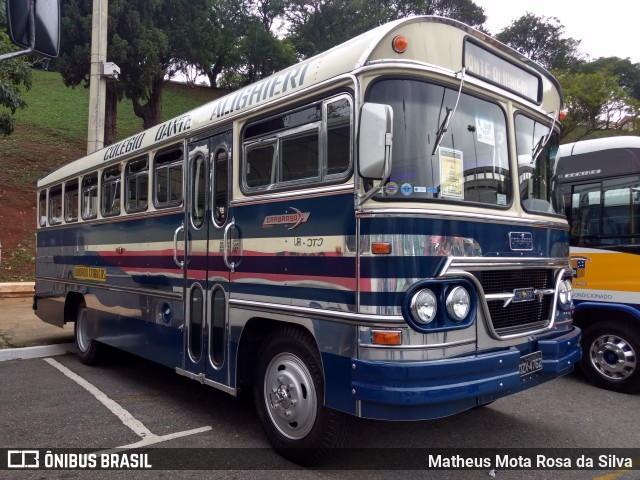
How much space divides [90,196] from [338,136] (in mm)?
4894

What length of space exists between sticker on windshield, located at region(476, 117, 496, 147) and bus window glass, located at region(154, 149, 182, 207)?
2.97 m

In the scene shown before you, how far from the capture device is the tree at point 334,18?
34.4 meters

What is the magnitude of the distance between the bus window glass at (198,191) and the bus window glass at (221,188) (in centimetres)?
19

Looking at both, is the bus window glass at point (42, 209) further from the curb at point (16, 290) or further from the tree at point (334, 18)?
the tree at point (334, 18)

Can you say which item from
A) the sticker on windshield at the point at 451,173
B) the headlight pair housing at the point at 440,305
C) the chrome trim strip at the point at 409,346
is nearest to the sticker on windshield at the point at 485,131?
the sticker on windshield at the point at 451,173

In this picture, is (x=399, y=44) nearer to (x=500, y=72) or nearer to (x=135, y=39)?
(x=500, y=72)

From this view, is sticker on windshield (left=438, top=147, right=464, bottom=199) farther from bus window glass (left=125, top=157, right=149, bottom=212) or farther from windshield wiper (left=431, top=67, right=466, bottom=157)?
bus window glass (left=125, top=157, right=149, bottom=212)

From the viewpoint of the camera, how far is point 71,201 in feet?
26.6

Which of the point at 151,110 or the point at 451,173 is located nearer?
the point at 451,173

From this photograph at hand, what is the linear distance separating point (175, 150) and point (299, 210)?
87.7 inches

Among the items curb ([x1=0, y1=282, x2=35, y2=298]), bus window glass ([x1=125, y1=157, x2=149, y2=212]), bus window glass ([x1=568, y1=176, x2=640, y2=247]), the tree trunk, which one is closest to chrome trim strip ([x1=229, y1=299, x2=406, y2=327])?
bus window glass ([x1=125, y1=157, x2=149, y2=212])

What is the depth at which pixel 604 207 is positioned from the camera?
263 inches

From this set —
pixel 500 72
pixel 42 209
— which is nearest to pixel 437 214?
pixel 500 72

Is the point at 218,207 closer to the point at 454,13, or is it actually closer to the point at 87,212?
the point at 87,212
